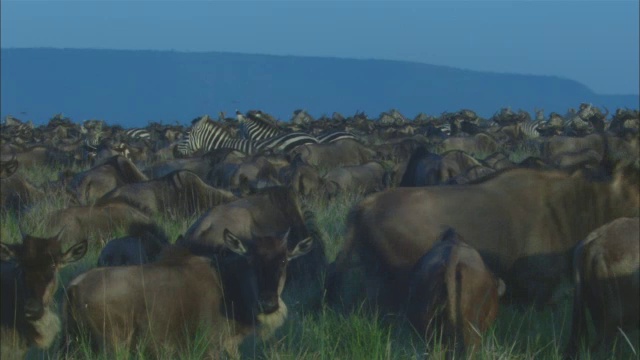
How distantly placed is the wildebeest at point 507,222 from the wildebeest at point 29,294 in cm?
197

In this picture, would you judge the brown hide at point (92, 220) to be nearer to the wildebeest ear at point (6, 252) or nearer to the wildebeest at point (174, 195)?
the wildebeest at point (174, 195)

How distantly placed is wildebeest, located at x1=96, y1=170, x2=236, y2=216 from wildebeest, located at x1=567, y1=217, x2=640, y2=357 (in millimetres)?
5891

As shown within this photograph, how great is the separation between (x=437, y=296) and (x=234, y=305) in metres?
1.40

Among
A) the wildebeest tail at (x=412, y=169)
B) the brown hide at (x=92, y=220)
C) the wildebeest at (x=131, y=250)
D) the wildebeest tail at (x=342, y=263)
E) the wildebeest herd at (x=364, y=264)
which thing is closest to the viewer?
the wildebeest herd at (x=364, y=264)

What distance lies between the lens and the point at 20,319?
21.0 feet

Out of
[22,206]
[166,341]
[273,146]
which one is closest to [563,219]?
[166,341]

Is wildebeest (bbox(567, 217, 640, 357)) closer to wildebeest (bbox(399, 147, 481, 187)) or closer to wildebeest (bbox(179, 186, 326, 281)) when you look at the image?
wildebeest (bbox(179, 186, 326, 281))

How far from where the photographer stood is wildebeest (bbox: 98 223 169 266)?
26.1ft

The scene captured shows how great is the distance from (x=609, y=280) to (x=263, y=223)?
361 cm

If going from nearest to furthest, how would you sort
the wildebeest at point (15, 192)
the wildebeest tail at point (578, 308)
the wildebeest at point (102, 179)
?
the wildebeest tail at point (578, 308) → the wildebeest at point (15, 192) → the wildebeest at point (102, 179)

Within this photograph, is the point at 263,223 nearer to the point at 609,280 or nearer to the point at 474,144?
the point at 609,280

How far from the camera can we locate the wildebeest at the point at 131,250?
26.1 ft

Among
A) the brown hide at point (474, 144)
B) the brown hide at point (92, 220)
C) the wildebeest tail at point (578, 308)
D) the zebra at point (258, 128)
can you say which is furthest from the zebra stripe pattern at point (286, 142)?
the wildebeest tail at point (578, 308)

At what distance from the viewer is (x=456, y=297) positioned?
589 cm
